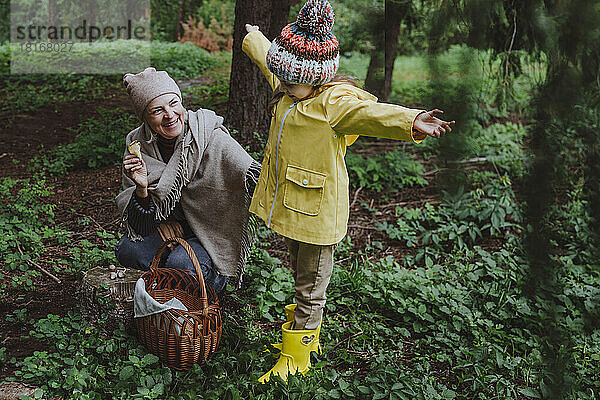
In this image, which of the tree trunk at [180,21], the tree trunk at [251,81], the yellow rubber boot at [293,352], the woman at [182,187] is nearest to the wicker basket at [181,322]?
the woman at [182,187]

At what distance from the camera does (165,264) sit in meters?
3.02

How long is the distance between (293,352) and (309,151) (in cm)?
94

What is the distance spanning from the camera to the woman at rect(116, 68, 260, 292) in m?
2.80

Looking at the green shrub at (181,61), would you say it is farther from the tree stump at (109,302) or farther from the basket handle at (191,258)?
the basket handle at (191,258)

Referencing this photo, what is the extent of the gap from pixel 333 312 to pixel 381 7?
2.30m

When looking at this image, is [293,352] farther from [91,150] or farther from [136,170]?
[91,150]

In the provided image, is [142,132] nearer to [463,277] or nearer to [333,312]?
[333,312]

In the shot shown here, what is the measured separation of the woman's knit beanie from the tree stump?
864 mm

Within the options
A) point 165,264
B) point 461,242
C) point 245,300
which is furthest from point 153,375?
point 461,242

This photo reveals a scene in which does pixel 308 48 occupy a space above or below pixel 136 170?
above

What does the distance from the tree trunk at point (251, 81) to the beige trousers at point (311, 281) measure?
2.16 metres

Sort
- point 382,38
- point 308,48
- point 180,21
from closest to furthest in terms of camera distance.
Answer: point 308,48
point 382,38
point 180,21

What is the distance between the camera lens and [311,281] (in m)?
2.70

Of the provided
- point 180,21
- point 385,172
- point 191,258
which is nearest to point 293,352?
point 191,258
